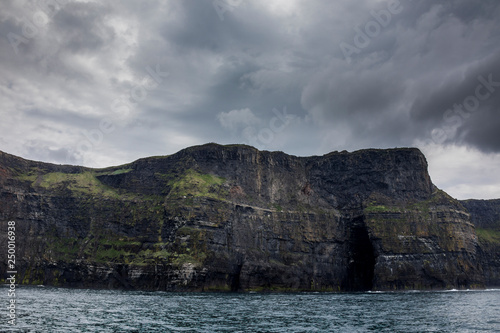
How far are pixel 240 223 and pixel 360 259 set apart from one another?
5268 cm

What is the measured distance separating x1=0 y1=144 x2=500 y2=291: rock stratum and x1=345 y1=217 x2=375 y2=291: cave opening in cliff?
0.42 meters

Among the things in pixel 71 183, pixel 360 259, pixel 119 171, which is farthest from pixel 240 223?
pixel 71 183

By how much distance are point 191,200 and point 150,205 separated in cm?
2154

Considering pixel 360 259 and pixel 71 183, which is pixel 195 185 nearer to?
pixel 71 183

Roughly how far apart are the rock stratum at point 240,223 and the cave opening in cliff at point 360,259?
0.42 metres

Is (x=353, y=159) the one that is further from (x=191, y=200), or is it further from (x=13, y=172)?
(x=13, y=172)

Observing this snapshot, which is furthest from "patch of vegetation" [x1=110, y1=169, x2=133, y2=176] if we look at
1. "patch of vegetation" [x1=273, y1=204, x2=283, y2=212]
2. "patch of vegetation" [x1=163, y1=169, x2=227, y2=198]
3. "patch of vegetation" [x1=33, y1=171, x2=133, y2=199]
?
"patch of vegetation" [x1=273, y1=204, x2=283, y2=212]

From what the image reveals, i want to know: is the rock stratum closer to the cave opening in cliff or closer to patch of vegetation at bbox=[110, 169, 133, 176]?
the cave opening in cliff

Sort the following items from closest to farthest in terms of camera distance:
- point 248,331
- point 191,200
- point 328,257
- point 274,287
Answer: point 248,331 → point 274,287 → point 191,200 → point 328,257

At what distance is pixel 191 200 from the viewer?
5610 inches

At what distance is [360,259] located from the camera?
6156 inches

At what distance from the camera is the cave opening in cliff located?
152 meters

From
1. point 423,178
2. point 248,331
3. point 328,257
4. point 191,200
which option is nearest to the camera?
point 248,331

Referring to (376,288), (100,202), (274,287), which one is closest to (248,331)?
(274,287)
